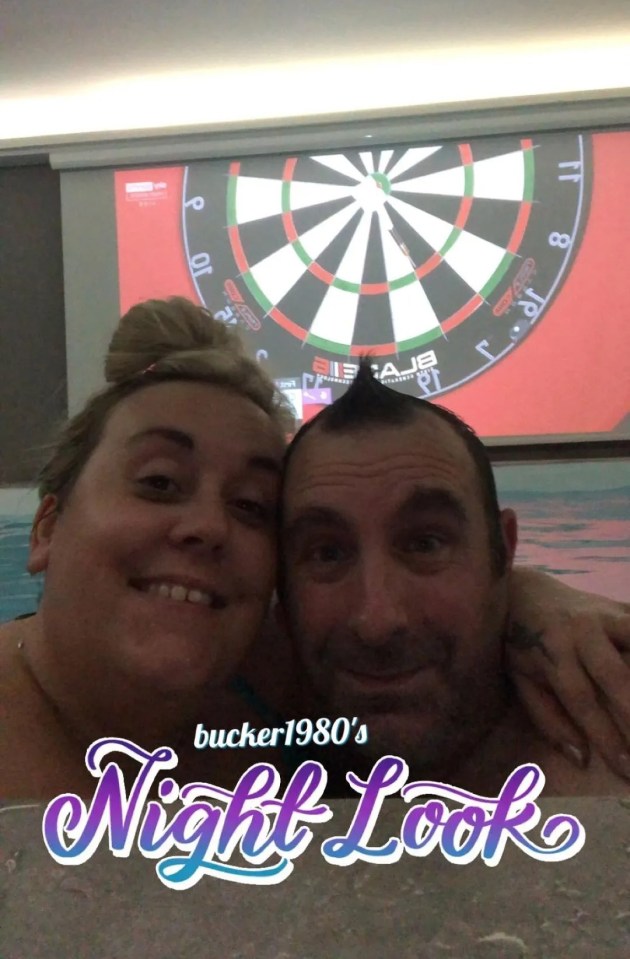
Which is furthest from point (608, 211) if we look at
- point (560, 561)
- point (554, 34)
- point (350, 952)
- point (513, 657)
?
point (350, 952)

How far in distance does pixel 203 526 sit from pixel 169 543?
0.10 ft

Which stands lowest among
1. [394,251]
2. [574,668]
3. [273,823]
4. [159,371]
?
[273,823]

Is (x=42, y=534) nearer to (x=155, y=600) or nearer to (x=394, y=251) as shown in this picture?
(x=155, y=600)

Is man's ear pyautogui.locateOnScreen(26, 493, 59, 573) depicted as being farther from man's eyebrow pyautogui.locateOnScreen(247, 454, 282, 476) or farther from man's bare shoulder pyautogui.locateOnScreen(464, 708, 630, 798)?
man's bare shoulder pyautogui.locateOnScreen(464, 708, 630, 798)

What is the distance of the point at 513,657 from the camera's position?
629mm

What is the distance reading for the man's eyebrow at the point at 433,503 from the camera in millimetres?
602

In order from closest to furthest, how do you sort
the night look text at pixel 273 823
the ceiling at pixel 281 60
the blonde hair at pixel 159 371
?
the night look text at pixel 273 823 < the blonde hair at pixel 159 371 < the ceiling at pixel 281 60

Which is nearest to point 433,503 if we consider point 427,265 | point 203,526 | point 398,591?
point 398,591

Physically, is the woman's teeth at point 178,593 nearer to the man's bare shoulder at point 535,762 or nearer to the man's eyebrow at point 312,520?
A: the man's eyebrow at point 312,520

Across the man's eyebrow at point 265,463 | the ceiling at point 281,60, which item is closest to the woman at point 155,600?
the man's eyebrow at point 265,463

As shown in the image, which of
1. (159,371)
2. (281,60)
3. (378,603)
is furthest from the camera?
(281,60)

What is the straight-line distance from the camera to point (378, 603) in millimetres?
577

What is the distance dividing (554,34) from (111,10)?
46 centimetres

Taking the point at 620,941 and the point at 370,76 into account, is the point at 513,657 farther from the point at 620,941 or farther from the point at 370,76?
the point at 370,76
